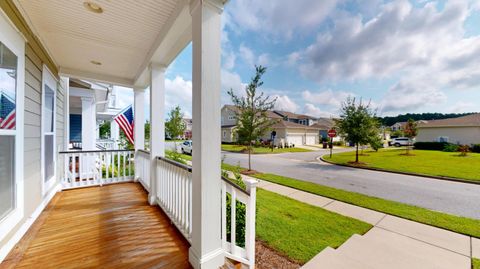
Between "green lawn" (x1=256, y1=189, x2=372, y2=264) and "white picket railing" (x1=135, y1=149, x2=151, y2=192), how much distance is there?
109 inches

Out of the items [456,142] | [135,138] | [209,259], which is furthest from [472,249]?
[456,142]

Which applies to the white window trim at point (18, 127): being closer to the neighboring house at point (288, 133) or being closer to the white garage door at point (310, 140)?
the neighboring house at point (288, 133)

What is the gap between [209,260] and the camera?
6.06 feet

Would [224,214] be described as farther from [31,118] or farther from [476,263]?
[476,263]

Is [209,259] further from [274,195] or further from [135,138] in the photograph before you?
[135,138]

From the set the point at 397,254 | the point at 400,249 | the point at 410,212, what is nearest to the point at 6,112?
the point at 397,254

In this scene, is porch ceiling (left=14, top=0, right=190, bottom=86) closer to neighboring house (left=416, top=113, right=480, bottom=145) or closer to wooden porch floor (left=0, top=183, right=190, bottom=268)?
wooden porch floor (left=0, top=183, right=190, bottom=268)

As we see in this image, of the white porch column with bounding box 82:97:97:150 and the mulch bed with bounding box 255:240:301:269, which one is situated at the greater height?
the white porch column with bounding box 82:97:97:150

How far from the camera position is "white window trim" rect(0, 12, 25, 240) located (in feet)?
6.66

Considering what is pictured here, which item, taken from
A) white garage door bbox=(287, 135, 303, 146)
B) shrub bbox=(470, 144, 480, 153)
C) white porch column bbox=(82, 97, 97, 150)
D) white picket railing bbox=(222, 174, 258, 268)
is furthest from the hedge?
white porch column bbox=(82, 97, 97, 150)

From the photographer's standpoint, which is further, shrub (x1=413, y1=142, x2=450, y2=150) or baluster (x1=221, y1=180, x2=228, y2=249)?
shrub (x1=413, y1=142, x2=450, y2=150)

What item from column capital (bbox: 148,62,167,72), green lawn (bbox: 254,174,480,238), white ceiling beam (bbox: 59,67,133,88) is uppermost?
white ceiling beam (bbox: 59,67,133,88)

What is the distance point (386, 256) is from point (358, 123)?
10371 millimetres

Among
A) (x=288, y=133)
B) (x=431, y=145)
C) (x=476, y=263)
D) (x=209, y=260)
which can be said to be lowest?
(x=476, y=263)
